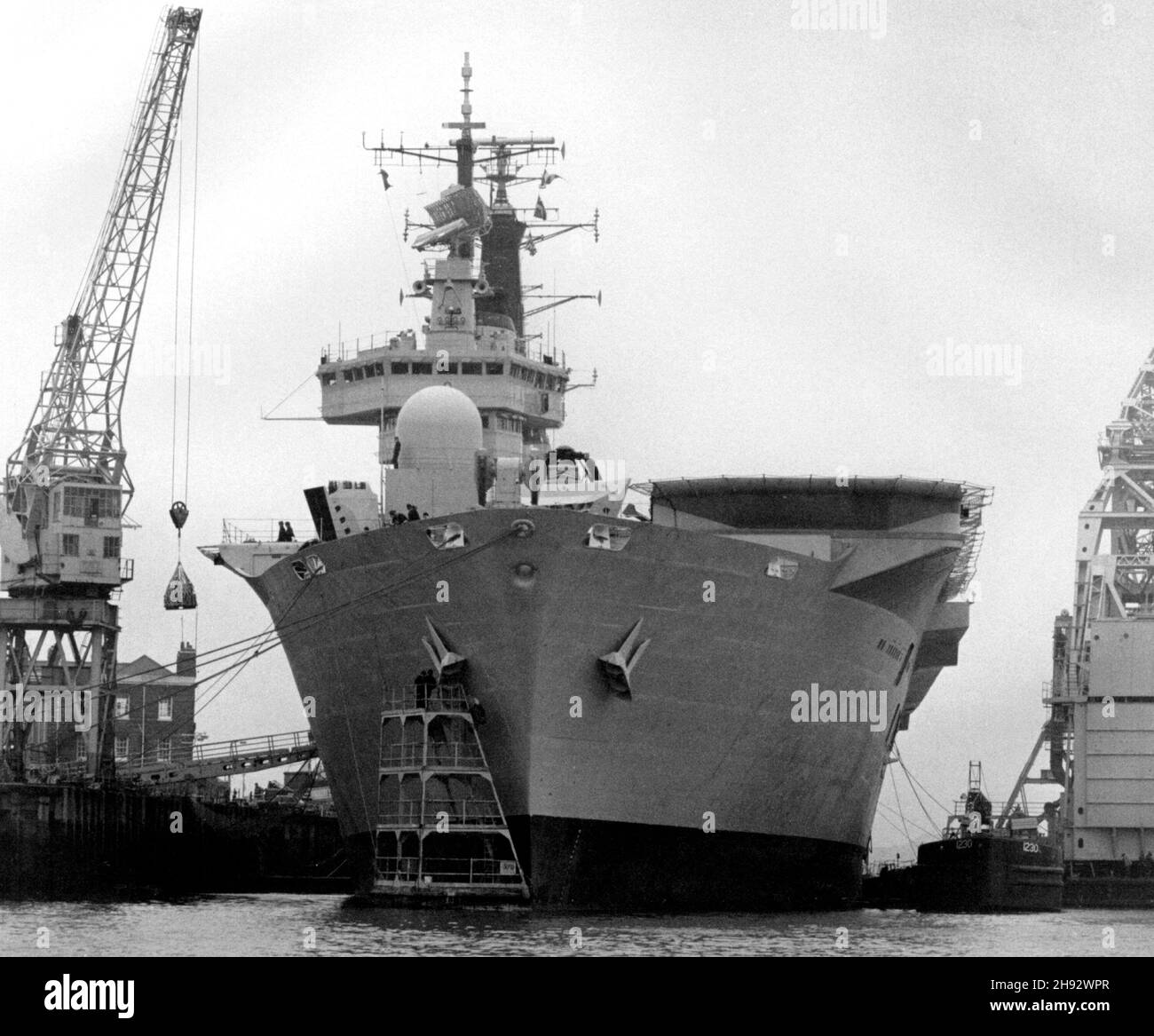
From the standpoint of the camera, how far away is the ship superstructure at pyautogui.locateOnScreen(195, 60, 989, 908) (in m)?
37.8

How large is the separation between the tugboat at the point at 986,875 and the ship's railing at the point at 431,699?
17.9 metres

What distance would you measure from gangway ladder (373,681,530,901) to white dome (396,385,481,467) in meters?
6.14

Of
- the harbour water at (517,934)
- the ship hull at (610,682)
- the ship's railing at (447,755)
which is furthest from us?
the ship's railing at (447,755)

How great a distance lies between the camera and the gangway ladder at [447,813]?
3781 cm

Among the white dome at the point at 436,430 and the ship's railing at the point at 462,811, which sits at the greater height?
the white dome at the point at 436,430

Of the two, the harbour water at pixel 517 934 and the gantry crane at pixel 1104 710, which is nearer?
the harbour water at pixel 517 934

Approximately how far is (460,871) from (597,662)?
13.7 feet

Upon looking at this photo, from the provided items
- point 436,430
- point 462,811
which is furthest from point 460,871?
point 436,430

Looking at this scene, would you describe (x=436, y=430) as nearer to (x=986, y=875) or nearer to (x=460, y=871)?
(x=460, y=871)

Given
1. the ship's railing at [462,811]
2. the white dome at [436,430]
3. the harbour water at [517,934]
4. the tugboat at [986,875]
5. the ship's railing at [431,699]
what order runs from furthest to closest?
the tugboat at [986,875] → the white dome at [436,430] → the ship's railing at [431,699] → the ship's railing at [462,811] → the harbour water at [517,934]

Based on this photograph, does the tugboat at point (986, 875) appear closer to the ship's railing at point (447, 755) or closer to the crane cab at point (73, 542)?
the ship's railing at point (447, 755)

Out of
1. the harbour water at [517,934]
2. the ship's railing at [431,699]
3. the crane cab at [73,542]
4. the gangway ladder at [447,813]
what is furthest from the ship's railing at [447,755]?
the crane cab at [73,542]

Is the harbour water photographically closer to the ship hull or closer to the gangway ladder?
the gangway ladder

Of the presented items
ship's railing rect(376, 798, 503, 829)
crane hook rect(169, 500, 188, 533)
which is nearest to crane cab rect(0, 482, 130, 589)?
crane hook rect(169, 500, 188, 533)
